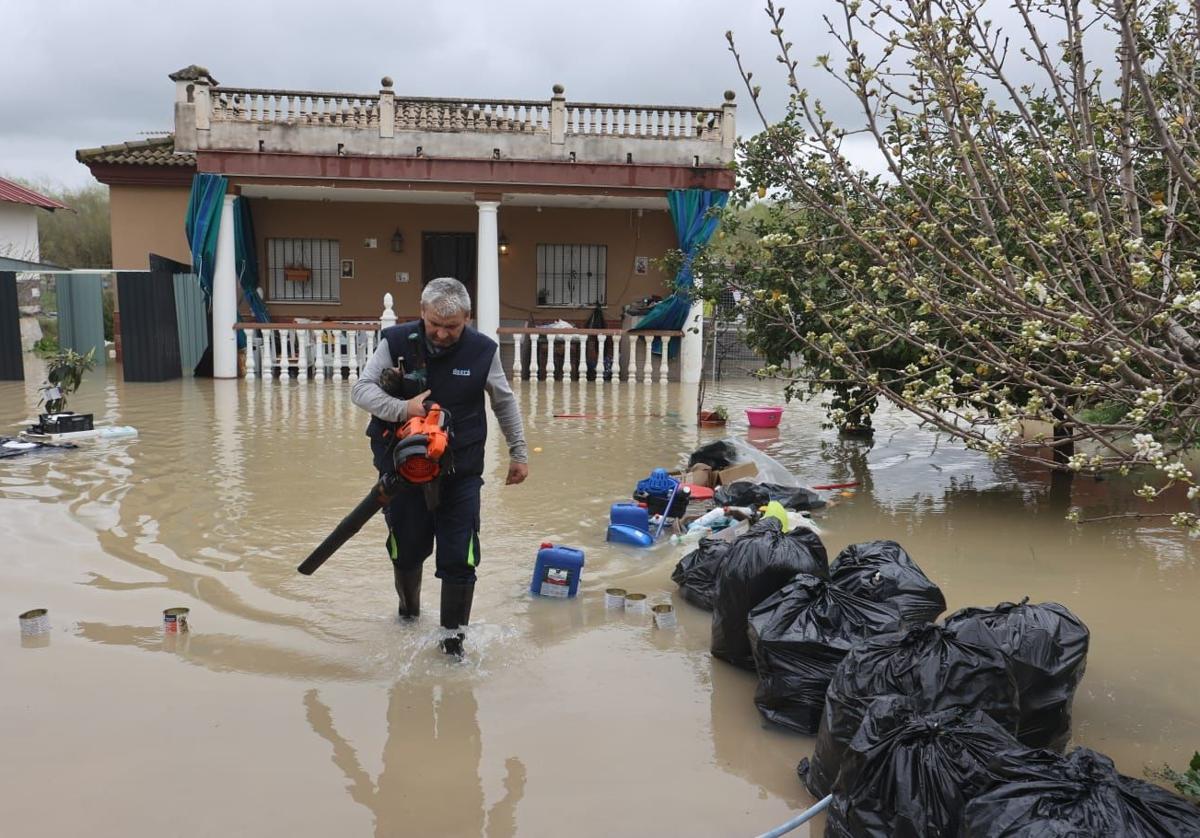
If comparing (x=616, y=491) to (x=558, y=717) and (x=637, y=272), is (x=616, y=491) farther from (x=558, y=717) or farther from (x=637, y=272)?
(x=637, y=272)

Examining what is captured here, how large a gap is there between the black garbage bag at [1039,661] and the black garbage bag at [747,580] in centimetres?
87

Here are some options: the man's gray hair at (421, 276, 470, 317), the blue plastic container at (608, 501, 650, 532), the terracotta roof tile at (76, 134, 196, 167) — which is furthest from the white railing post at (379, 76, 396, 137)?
the man's gray hair at (421, 276, 470, 317)

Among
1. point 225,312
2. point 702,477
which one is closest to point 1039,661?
point 702,477

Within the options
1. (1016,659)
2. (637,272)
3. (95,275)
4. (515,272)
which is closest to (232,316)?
(95,275)

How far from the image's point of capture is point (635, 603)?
504cm

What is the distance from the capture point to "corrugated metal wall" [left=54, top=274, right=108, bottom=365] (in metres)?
17.4

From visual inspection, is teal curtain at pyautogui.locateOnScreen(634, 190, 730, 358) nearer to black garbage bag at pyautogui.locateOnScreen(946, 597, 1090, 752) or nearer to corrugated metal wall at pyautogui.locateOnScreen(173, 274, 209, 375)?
corrugated metal wall at pyautogui.locateOnScreen(173, 274, 209, 375)

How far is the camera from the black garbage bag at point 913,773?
2615 millimetres

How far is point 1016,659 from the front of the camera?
11.3 ft

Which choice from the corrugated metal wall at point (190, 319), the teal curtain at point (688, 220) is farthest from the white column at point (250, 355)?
the teal curtain at point (688, 220)

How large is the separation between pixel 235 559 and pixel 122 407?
7835mm

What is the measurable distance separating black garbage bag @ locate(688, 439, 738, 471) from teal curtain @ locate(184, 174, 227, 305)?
37.8ft

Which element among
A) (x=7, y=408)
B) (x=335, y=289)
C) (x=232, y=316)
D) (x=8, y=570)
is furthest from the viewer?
(x=335, y=289)

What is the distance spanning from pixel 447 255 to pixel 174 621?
642 inches
